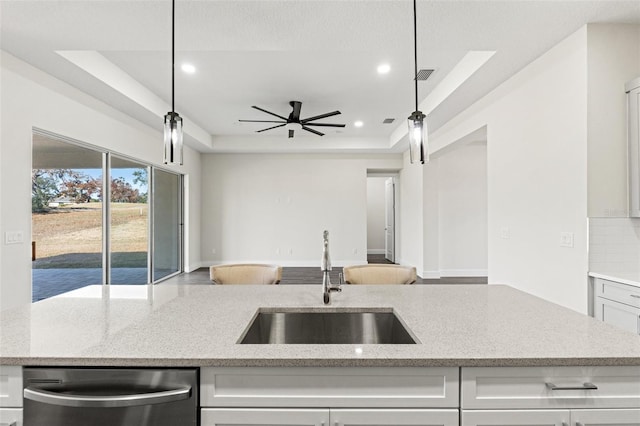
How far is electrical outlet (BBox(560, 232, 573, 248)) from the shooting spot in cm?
259

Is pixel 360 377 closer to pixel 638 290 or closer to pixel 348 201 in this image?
pixel 638 290

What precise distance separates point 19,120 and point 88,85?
2.76ft

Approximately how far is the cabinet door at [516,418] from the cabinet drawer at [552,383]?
0.06 ft

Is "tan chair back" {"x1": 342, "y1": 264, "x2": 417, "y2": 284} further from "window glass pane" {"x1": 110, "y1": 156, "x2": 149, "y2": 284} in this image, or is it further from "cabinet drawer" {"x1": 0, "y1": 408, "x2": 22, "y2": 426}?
"window glass pane" {"x1": 110, "y1": 156, "x2": 149, "y2": 284}

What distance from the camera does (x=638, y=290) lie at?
6.48 ft

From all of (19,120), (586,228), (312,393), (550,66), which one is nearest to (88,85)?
(19,120)

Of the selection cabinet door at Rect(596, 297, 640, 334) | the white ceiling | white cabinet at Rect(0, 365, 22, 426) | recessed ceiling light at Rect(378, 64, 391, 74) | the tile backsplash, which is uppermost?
recessed ceiling light at Rect(378, 64, 391, 74)

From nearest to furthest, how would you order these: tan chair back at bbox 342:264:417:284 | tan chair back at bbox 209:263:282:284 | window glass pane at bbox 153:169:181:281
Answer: tan chair back at bbox 342:264:417:284, tan chair back at bbox 209:263:282:284, window glass pane at bbox 153:169:181:281

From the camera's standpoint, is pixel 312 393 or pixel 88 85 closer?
pixel 312 393

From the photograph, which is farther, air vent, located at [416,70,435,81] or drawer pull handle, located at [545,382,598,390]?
air vent, located at [416,70,435,81]

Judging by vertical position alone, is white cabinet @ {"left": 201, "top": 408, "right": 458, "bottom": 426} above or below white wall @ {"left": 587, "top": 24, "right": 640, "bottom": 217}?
below

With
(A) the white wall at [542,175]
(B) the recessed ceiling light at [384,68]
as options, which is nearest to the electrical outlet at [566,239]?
(A) the white wall at [542,175]

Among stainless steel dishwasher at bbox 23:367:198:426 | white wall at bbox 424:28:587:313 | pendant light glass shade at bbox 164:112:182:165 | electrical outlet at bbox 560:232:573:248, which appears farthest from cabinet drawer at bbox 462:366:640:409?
electrical outlet at bbox 560:232:573:248

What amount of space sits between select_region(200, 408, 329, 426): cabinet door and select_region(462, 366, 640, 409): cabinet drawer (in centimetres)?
43
